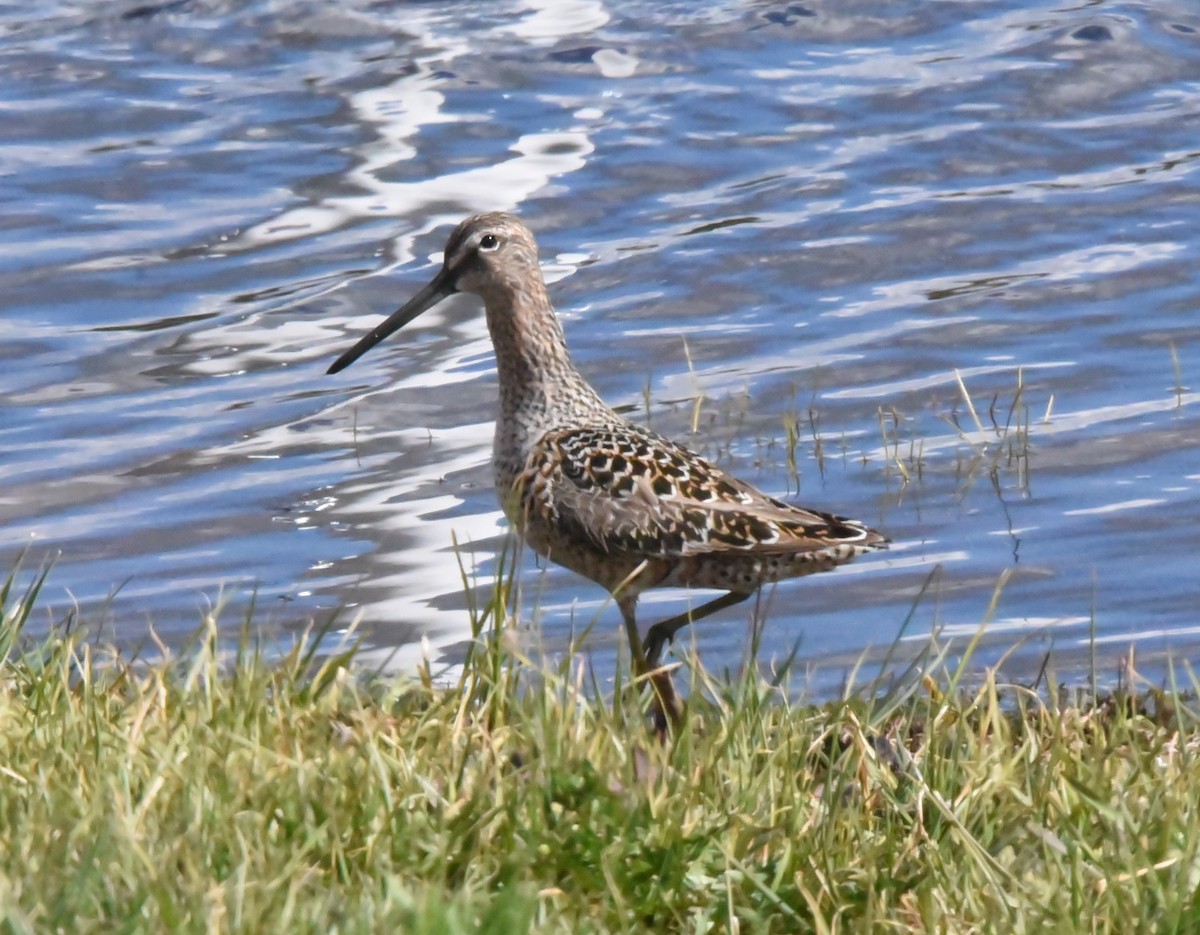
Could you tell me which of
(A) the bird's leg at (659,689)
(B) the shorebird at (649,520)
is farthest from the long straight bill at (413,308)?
(A) the bird's leg at (659,689)

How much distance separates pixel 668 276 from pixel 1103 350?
3.03 meters

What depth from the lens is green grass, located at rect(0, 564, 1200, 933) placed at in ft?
12.2

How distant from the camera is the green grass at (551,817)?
372 cm

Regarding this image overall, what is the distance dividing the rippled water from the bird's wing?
1.47 ft

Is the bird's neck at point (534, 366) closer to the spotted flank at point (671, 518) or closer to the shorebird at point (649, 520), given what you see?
the shorebird at point (649, 520)

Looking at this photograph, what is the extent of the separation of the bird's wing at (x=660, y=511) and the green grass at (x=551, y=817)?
1328 mm

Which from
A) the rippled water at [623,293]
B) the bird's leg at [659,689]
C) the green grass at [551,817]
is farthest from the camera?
the rippled water at [623,293]

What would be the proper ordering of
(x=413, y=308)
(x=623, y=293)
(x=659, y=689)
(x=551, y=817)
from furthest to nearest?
(x=623, y=293) → (x=413, y=308) → (x=659, y=689) → (x=551, y=817)

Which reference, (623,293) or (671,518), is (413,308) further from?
(623,293)

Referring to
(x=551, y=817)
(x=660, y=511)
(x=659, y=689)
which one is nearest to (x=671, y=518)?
(x=660, y=511)

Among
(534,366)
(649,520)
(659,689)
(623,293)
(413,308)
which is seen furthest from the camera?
(623,293)

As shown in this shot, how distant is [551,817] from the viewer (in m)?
4.16

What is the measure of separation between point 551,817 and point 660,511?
2.28 metres

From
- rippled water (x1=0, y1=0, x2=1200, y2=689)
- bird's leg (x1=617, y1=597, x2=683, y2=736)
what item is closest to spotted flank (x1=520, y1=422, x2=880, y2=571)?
bird's leg (x1=617, y1=597, x2=683, y2=736)
